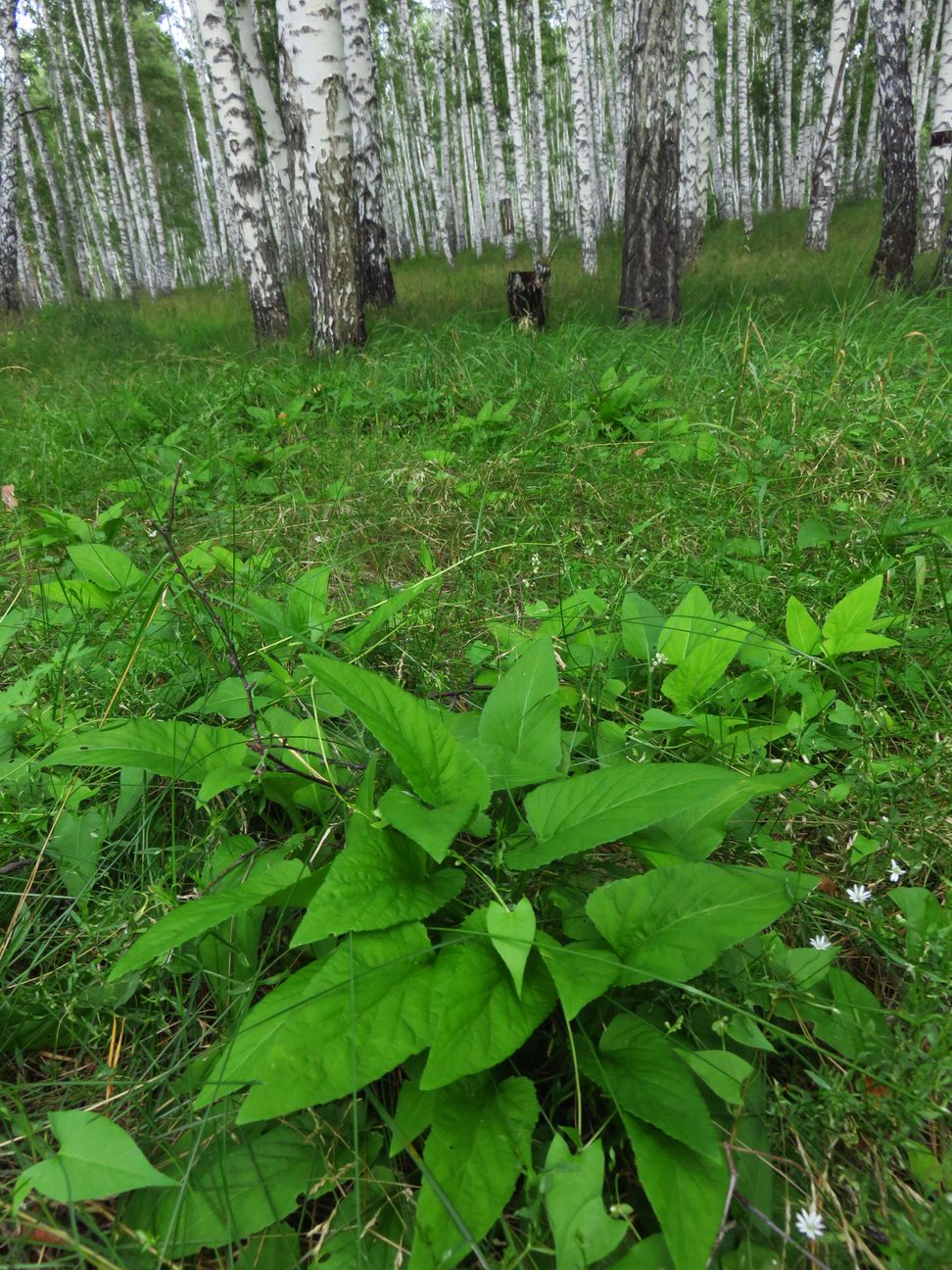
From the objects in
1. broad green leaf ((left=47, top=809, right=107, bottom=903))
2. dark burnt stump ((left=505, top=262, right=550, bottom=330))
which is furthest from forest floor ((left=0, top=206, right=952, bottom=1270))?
dark burnt stump ((left=505, top=262, right=550, bottom=330))

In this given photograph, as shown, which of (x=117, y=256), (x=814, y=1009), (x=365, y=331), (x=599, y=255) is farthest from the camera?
(x=117, y=256)

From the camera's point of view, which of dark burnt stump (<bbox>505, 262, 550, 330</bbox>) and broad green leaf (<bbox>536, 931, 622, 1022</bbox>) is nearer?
broad green leaf (<bbox>536, 931, 622, 1022</bbox>)

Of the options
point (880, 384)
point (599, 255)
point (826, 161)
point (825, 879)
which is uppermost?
point (826, 161)

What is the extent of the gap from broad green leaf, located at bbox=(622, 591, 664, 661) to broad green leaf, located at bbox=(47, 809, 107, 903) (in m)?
1.11

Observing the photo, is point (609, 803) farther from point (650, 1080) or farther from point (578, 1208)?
point (578, 1208)

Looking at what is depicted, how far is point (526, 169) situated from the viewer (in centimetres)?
1394

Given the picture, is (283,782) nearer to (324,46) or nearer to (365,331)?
(365,331)

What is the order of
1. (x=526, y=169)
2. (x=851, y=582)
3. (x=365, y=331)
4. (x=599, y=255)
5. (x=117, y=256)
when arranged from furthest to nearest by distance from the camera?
1. (x=117, y=256)
2. (x=526, y=169)
3. (x=599, y=255)
4. (x=365, y=331)
5. (x=851, y=582)

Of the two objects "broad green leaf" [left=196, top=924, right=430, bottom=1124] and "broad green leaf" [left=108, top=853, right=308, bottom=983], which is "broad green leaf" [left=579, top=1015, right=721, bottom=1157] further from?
"broad green leaf" [left=108, top=853, right=308, bottom=983]

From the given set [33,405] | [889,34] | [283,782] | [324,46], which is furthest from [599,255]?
[283,782]

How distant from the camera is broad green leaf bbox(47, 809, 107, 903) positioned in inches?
47.2

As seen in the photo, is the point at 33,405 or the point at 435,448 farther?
the point at 33,405

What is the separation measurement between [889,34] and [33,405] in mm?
8156

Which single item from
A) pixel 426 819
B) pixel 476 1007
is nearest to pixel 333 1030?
pixel 476 1007
